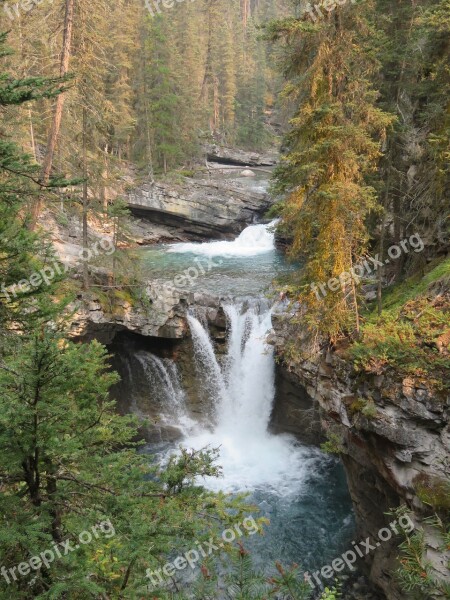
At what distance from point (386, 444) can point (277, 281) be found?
4.65 metres

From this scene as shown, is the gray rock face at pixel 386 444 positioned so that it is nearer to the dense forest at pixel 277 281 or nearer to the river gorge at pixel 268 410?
the river gorge at pixel 268 410

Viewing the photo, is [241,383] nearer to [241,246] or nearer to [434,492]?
[434,492]

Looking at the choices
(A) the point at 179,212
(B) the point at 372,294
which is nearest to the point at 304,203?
(B) the point at 372,294

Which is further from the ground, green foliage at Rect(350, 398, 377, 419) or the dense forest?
the dense forest

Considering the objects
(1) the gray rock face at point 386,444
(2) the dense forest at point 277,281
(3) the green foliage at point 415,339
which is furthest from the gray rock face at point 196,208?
(3) the green foliage at point 415,339

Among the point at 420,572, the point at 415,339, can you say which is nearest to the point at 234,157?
the point at 415,339

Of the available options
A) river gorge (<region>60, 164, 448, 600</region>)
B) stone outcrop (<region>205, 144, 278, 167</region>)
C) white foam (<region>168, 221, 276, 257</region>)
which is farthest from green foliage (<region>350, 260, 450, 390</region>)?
stone outcrop (<region>205, 144, 278, 167</region>)

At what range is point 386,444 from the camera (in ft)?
28.3

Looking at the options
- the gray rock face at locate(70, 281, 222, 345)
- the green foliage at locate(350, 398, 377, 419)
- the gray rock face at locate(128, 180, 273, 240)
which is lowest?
the gray rock face at locate(70, 281, 222, 345)

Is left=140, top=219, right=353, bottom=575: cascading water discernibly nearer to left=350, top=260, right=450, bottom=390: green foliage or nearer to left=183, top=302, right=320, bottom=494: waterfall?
left=183, top=302, right=320, bottom=494: waterfall

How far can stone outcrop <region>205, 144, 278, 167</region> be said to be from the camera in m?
45.4

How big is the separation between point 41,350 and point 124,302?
12.8m

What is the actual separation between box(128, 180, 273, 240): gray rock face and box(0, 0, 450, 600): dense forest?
13.8 meters

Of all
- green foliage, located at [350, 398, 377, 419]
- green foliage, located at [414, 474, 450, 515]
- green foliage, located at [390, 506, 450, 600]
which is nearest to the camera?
green foliage, located at [390, 506, 450, 600]
